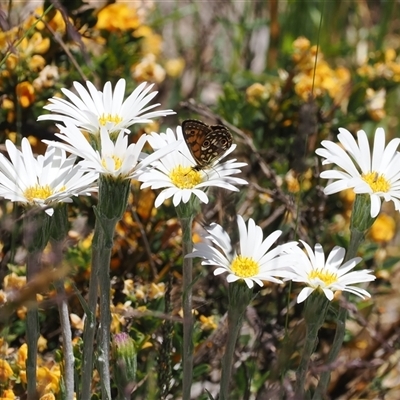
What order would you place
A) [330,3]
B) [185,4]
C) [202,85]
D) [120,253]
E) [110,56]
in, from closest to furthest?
[120,253] → [110,56] → [202,85] → [330,3] → [185,4]

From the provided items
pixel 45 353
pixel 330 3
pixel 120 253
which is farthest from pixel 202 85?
pixel 45 353

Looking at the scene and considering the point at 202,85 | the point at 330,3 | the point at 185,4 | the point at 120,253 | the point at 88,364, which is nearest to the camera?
the point at 88,364

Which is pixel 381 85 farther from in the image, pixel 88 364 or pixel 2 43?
pixel 88 364

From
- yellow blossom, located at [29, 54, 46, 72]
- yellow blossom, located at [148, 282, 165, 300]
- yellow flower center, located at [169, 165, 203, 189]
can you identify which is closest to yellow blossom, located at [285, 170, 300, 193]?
yellow blossom, located at [148, 282, 165, 300]

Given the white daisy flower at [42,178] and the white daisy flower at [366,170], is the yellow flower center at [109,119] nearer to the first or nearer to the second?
the white daisy flower at [42,178]

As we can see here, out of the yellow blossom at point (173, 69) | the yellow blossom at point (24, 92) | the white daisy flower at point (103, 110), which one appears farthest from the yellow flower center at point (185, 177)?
the yellow blossom at point (173, 69)

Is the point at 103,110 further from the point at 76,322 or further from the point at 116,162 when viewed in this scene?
the point at 76,322

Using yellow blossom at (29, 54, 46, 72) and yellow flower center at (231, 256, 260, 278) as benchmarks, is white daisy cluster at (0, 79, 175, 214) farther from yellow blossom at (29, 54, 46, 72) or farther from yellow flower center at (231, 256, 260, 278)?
yellow blossom at (29, 54, 46, 72)
